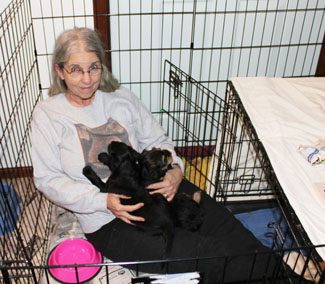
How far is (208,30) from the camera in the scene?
8.86ft

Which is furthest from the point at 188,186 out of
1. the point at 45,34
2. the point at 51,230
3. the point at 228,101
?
the point at 45,34

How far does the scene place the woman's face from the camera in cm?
170

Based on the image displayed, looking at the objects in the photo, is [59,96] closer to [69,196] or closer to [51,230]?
[69,196]

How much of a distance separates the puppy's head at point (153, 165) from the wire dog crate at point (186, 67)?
55 cm

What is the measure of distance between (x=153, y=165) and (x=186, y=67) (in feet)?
3.91

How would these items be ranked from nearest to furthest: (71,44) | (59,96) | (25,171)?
(71,44), (59,96), (25,171)

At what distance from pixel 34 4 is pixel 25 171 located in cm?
97

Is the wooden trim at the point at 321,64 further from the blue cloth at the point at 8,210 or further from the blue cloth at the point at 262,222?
the blue cloth at the point at 8,210

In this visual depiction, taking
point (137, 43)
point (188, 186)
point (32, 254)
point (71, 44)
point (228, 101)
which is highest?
point (71, 44)

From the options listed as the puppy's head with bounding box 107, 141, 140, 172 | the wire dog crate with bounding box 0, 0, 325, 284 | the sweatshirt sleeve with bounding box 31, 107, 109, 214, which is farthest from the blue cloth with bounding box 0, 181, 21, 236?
the puppy's head with bounding box 107, 141, 140, 172

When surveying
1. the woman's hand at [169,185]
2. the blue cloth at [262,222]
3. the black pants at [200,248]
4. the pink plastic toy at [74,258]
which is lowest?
the blue cloth at [262,222]

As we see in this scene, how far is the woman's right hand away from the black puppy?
0.02 m

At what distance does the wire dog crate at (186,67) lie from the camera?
7.76ft

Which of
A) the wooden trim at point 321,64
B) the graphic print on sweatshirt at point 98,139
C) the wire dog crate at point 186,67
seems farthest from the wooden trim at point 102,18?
the wooden trim at point 321,64
